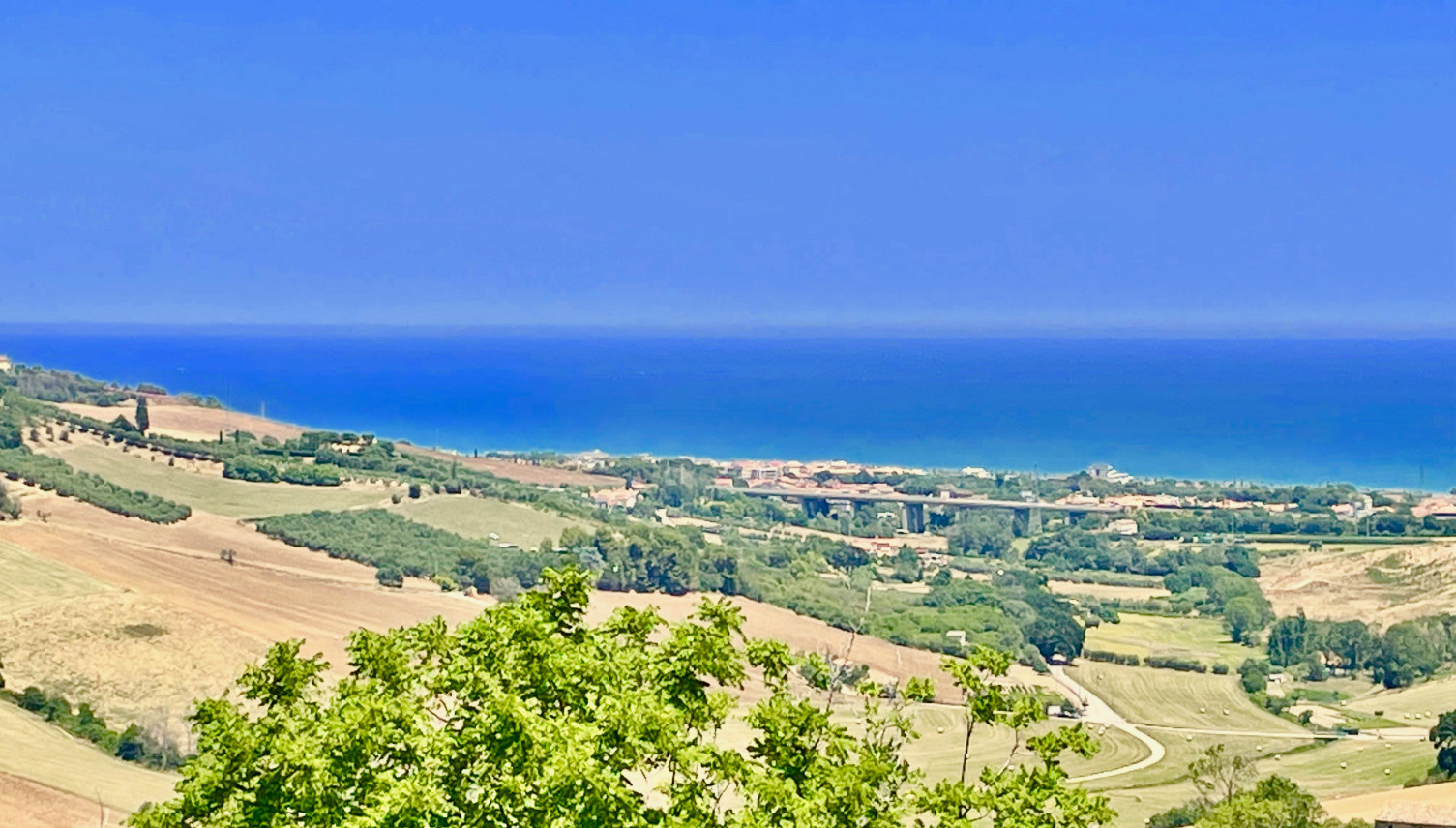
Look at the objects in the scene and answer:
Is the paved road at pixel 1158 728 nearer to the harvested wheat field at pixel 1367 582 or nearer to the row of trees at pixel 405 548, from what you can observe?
the harvested wheat field at pixel 1367 582

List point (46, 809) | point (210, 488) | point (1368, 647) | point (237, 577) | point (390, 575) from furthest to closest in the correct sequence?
point (210, 488), point (390, 575), point (237, 577), point (1368, 647), point (46, 809)

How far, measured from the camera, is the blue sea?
9819cm

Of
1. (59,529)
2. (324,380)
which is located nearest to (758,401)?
(324,380)

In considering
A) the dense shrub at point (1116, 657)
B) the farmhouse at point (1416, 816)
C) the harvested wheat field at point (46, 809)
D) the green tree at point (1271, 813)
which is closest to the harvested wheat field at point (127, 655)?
the harvested wheat field at point (46, 809)

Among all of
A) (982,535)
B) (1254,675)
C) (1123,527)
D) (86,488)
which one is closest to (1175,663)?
(1254,675)

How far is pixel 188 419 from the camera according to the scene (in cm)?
6425

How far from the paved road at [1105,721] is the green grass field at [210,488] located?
81.8 ft

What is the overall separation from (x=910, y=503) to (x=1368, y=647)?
91.4ft

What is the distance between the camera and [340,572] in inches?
1778

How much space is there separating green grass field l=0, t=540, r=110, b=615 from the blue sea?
5680 cm

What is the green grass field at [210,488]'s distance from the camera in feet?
169

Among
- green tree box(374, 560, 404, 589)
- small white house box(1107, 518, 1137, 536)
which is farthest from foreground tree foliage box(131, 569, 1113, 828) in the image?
small white house box(1107, 518, 1137, 536)

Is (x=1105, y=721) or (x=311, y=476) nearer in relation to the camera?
(x=1105, y=721)

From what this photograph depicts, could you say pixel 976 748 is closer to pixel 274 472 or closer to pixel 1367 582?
pixel 1367 582
